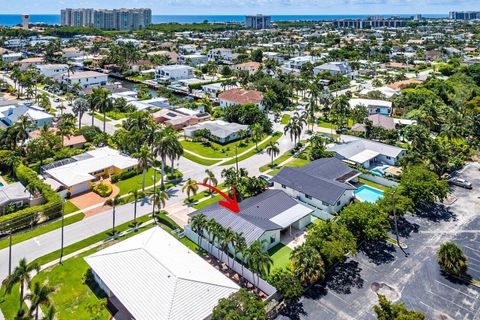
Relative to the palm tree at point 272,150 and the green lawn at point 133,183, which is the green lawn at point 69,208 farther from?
the palm tree at point 272,150

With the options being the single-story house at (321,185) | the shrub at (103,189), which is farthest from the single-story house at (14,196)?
the single-story house at (321,185)

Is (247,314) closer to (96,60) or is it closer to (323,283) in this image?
(323,283)

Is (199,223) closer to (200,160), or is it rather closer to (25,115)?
(200,160)

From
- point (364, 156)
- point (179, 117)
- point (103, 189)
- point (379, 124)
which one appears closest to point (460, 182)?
point (364, 156)

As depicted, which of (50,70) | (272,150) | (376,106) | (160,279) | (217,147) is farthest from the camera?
(50,70)

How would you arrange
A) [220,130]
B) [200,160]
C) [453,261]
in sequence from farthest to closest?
[220,130] → [200,160] → [453,261]

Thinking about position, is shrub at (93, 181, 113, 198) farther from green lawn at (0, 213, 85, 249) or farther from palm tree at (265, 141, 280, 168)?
palm tree at (265, 141, 280, 168)

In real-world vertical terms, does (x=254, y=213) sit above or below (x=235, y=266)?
above

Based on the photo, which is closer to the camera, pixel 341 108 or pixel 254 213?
pixel 254 213

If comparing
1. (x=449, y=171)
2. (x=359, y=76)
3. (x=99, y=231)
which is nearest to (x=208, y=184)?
(x=99, y=231)
